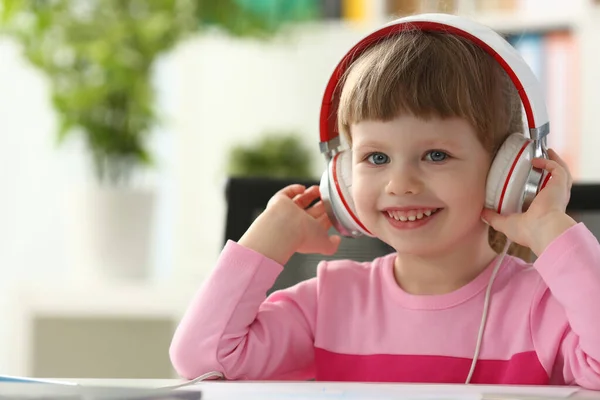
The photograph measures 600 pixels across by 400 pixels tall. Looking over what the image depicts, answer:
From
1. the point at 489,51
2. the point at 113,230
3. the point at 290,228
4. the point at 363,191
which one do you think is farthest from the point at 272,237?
the point at 113,230

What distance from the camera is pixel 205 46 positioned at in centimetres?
319

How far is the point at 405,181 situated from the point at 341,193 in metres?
0.11

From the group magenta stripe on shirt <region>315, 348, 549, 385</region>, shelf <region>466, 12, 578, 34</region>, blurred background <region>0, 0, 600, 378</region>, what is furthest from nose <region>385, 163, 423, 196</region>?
shelf <region>466, 12, 578, 34</region>

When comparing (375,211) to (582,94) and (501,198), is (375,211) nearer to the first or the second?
(501,198)

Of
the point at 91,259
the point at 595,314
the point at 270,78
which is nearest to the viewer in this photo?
the point at 595,314

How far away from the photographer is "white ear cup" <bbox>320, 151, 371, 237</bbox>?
3.80 feet

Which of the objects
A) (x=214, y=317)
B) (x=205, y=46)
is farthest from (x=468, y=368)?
(x=205, y=46)

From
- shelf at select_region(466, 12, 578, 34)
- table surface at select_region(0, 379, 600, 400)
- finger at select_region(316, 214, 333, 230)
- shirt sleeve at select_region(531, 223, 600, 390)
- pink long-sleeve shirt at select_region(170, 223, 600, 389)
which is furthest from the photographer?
shelf at select_region(466, 12, 578, 34)

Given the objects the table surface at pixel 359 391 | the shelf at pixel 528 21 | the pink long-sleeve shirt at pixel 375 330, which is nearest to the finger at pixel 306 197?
the pink long-sleeve shirt at pixel 375 330

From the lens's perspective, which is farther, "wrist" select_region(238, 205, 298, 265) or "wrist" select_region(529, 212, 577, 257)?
"wrist" select_region(238, 205, 298, 265)

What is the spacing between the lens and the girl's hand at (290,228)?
119 centimetres

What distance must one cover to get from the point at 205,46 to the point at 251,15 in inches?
11.7

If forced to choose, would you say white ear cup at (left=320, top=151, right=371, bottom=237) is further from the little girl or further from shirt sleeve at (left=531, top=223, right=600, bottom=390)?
shirt sleeve at (left=531, top=223, right=600, bottom=390)

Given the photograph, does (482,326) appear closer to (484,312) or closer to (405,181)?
(484,312)
